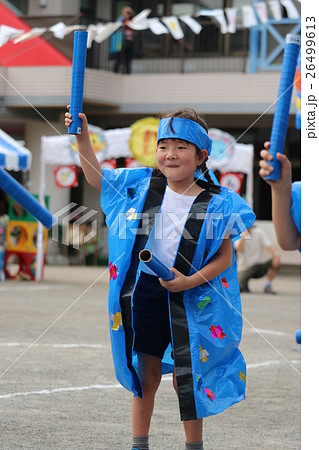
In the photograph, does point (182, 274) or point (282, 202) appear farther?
point (182, 274)

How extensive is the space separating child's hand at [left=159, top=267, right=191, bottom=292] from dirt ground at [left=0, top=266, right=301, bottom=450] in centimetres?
105

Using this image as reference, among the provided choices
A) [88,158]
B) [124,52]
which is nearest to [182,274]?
[88,158]

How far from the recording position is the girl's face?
345 cm

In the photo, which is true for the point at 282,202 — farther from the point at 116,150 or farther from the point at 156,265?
the point at 116,150

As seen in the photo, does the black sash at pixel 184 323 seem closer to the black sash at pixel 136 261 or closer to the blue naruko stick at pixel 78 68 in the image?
the black sash at pixel 136 261

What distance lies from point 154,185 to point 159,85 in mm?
17661

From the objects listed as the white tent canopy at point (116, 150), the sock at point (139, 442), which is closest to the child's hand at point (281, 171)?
the sock at point (139, 442)

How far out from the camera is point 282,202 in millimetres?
3104

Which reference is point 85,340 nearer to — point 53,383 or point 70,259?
point 53,383

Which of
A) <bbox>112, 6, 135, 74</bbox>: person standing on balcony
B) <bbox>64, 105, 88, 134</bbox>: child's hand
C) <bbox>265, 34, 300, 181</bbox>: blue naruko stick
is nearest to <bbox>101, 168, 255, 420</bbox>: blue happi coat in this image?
<bbox>64, 105, 88, 134</bbox>: child's hand

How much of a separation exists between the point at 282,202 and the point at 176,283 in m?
0.50

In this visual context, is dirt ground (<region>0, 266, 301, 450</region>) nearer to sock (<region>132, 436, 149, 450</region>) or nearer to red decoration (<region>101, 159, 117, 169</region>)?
sock (<region>132, 436, 149, 450</region>)

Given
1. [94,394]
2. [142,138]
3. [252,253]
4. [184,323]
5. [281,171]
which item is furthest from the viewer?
[142,138]
